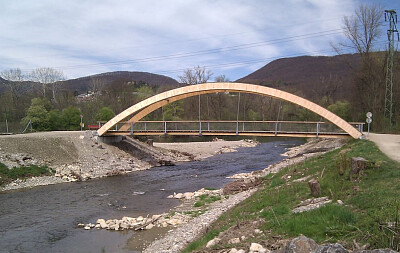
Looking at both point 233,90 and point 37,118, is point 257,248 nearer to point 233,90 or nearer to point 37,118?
point 233,90

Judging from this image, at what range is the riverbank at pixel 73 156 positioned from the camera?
74.9 feet

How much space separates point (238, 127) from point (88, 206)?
627 inches

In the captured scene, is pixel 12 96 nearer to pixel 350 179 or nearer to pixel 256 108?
pixel 256 108

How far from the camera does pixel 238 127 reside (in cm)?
2822

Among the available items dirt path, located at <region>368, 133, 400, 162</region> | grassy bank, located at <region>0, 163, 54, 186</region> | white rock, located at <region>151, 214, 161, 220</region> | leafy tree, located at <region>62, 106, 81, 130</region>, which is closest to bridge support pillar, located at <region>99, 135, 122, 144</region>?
grassy bank, located at <region>0, 163, 54, 186</region>

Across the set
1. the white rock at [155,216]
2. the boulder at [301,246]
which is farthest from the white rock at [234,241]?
the white rock at [155,216]

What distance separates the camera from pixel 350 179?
10.1 meters

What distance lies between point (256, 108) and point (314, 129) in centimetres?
3331

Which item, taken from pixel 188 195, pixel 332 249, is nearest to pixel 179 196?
pixel 188 195

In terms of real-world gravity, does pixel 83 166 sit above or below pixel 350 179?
below

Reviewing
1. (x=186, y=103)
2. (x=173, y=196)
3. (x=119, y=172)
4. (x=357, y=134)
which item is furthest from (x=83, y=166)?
(x=186, y=103)

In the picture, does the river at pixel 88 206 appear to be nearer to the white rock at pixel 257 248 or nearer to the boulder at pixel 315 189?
the white rock at pixel 257 248

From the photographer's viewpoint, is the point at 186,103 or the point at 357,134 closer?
the point at 357,134

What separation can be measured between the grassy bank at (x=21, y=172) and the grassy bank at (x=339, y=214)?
17.1 m
